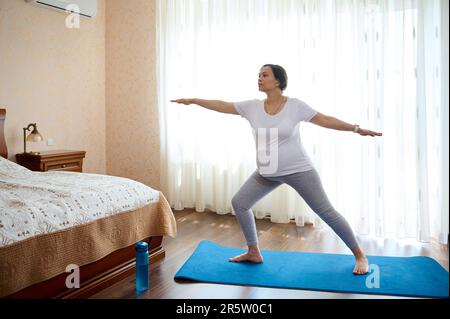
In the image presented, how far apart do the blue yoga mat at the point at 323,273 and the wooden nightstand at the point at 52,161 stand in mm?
1698

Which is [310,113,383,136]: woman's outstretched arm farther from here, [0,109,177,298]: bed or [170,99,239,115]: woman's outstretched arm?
[0,109,177,298]: bed

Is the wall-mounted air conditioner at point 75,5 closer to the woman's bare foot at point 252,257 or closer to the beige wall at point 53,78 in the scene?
the beige wall at point 53,78

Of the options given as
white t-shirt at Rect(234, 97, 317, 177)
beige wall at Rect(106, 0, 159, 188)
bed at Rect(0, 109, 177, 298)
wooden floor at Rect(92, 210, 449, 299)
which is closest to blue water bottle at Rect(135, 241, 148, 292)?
wooden floor at Rect(92, 210, 449, 299)

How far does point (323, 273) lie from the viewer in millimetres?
2498

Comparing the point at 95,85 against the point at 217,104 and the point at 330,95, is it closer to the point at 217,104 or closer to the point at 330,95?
the point at 217,104

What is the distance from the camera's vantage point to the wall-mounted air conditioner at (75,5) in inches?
154

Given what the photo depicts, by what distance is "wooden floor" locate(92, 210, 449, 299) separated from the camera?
221 centimetres

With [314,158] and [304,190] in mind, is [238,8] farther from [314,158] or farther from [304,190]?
[304,190]

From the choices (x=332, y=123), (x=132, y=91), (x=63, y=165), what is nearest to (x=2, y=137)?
(x=63, y=165)

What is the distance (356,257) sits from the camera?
257cm

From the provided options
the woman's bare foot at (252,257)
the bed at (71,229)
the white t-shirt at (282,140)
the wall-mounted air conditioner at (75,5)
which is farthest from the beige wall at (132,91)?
the white t-shirt at (282,140)

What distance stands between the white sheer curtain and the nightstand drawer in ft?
3.14

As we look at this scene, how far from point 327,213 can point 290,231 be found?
120cm
